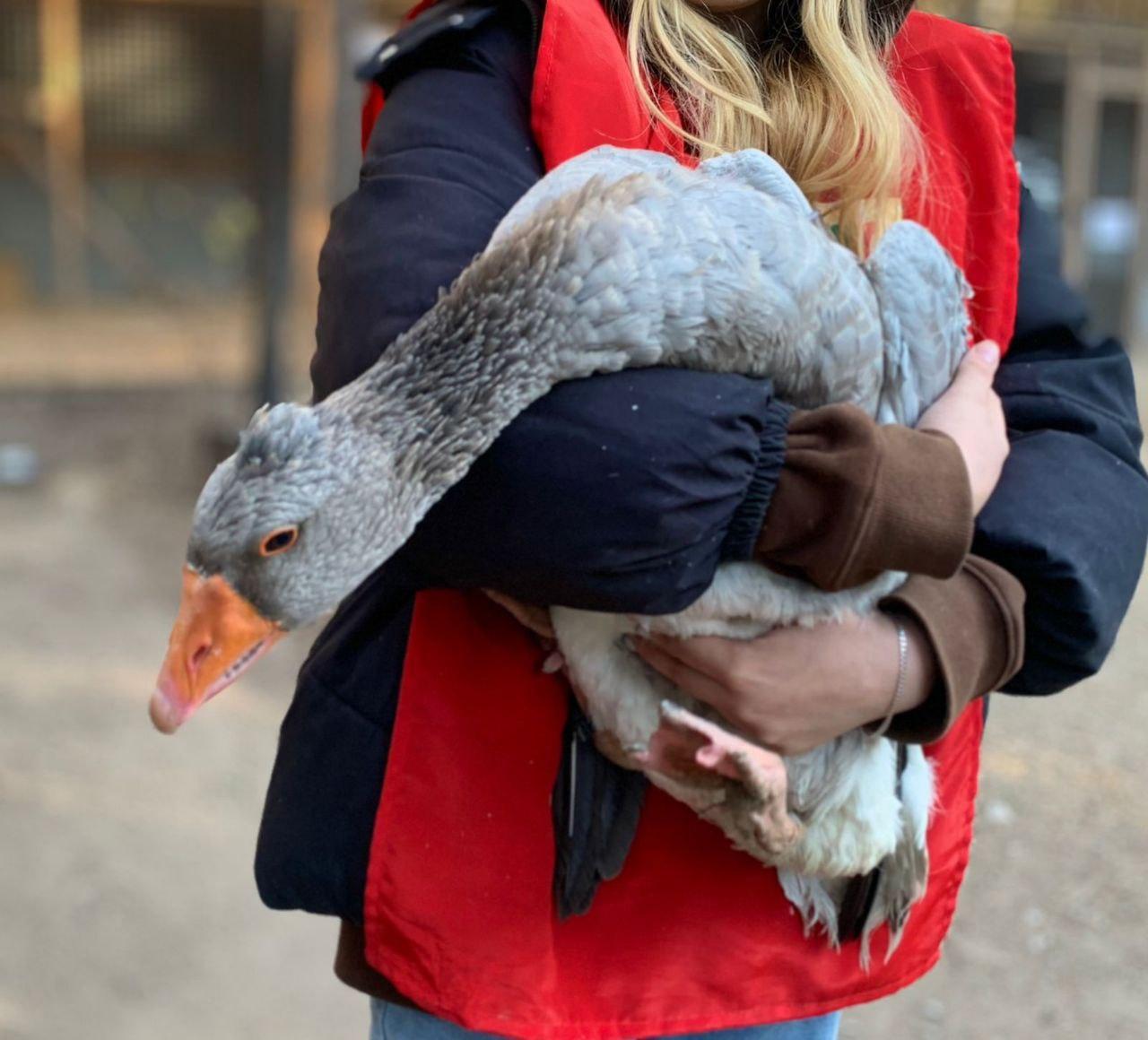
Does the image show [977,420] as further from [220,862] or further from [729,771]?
[220,862]

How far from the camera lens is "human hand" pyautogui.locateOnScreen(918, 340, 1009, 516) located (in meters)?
1.46

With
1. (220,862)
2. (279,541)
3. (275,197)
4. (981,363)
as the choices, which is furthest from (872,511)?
(275,197)

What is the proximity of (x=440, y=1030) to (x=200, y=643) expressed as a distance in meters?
0.66

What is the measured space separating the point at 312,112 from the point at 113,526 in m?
4.81

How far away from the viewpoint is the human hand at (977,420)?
1.46 m

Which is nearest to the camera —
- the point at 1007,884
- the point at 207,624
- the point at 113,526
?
the point at 207,624

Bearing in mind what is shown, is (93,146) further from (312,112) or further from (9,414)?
(9,414)

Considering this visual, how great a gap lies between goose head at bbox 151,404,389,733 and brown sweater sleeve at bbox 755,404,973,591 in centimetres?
44

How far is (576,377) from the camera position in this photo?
4.32 ft

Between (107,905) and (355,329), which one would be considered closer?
(355,329)

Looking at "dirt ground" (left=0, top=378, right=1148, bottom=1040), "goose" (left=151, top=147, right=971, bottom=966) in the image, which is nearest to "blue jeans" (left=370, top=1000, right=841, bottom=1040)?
"goose" (left=151, top=147, right=971, bottom=966)

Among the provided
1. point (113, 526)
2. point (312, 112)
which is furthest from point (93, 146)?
point (113, 526)

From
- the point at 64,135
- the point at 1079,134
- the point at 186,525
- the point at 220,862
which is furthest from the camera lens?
the point at 1079,134

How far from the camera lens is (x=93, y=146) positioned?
11.4 metres
